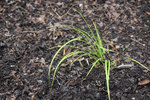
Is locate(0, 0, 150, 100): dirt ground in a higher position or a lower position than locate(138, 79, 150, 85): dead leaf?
higher

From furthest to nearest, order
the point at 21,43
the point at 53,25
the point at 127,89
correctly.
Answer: the point at 53,25
the point at 21,43
the point at 127,89

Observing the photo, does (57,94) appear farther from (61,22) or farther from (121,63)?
(61,22)

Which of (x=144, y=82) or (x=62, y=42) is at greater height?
(x=62, y=42)

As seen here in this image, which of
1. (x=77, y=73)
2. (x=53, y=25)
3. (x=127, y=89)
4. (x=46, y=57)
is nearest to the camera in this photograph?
(x=127, y=89)

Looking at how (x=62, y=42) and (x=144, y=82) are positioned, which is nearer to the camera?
(x=144, y=82)

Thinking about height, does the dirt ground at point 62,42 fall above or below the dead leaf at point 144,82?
above

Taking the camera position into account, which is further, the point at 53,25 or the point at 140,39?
the point at 53,25

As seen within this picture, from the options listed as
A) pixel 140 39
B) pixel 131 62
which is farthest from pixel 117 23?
pixel 131 62

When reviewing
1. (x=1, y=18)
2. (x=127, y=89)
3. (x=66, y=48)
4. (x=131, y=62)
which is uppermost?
(x=1, y=18)
